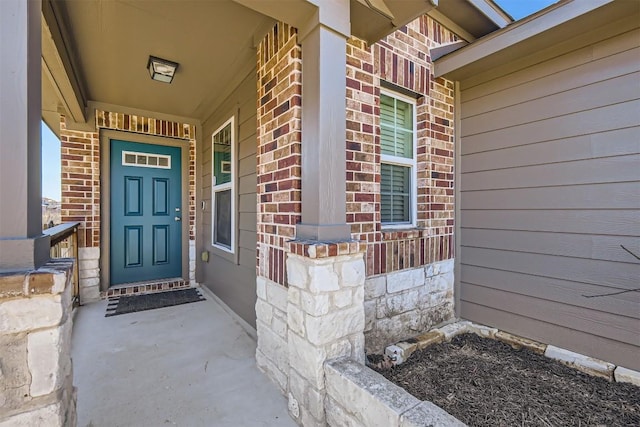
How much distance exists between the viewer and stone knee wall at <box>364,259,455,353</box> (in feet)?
7.06

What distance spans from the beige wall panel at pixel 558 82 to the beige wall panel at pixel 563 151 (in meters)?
0.38

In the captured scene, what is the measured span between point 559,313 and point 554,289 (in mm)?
174

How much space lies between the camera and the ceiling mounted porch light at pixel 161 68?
2.53 m

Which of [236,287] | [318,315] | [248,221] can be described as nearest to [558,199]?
[318,315]

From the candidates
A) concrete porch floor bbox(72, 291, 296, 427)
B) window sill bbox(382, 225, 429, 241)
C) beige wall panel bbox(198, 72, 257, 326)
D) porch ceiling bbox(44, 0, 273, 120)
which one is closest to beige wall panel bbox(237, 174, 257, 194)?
beige wall panel bbox(198, 72, 257, 326)

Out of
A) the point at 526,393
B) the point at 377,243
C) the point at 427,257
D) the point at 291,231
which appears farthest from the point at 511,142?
the point at 291,231

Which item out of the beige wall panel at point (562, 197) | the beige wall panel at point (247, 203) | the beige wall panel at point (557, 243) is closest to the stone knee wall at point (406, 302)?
the beige wall panel at point (557, 243)

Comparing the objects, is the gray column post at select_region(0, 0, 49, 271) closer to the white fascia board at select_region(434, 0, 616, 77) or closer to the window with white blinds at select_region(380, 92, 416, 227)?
the window with white blinds at select_region(380, 92, 416, 227)

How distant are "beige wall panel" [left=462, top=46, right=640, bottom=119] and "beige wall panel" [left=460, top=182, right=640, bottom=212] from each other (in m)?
0.73

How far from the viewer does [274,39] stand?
6.73 ft

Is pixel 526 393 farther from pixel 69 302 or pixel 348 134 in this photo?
pixel 69 302

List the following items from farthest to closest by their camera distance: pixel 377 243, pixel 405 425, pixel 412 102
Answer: pixel 412 102 < pixel 377 243 < pixel 405 425

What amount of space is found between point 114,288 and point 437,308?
12.4 ft

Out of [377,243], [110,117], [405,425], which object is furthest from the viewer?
[110,117]
